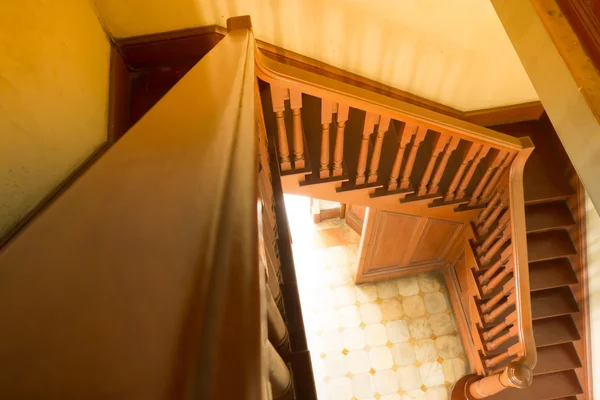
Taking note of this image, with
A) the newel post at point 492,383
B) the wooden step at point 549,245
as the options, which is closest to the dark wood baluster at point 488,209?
the wooden step at point 549,245

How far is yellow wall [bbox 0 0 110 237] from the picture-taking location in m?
1.55

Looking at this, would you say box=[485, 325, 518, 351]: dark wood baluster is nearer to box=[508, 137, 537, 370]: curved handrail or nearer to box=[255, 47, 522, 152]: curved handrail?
box=[508, 137, 537, 370]: curved handrail

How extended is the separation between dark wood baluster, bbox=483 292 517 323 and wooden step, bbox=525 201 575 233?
630mm

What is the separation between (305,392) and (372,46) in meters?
2.30

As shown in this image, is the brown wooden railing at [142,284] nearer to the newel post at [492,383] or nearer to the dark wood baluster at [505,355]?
the newel post at [492,383]

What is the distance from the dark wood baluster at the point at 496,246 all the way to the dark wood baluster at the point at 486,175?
0.97 feet

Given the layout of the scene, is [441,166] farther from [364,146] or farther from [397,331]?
[397,331]

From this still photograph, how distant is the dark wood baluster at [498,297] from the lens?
2.60 m

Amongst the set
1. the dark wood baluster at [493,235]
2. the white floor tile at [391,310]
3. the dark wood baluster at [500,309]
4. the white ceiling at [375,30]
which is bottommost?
the dark wood baluster at [500,309]

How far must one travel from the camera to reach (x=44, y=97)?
1829 mm

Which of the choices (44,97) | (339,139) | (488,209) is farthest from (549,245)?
(44,97)

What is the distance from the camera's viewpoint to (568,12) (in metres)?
1.47

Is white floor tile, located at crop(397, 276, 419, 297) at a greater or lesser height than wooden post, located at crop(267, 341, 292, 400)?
greater

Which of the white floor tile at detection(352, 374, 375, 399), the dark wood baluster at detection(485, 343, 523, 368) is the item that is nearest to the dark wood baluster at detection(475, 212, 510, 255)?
the dark wood baluster at detection(485, 343, 523, 368)
